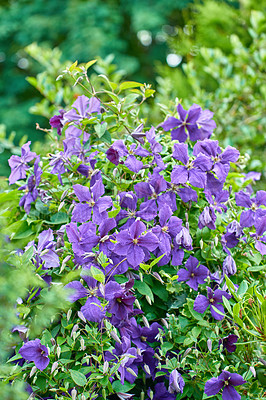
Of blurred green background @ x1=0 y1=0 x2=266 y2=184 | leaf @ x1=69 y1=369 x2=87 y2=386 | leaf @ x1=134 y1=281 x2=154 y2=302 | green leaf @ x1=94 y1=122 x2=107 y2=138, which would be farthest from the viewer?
blurred green background @ x1=0 y1=0 x2=266 y2=184

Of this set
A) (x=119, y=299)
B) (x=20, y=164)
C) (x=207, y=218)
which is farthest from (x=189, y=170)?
(x=20, y=164)

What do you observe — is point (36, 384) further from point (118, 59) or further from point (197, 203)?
point (118, 59)

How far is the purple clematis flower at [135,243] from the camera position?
995 millimetres

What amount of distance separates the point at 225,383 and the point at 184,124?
0.71m

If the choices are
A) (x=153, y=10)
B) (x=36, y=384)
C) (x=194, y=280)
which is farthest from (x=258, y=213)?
(x=153, y=10)

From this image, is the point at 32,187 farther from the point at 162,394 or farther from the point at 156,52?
the point at 156,52

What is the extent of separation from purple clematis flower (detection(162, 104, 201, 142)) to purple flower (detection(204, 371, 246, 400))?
0.66 m

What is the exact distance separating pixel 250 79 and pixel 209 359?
215 centimetres

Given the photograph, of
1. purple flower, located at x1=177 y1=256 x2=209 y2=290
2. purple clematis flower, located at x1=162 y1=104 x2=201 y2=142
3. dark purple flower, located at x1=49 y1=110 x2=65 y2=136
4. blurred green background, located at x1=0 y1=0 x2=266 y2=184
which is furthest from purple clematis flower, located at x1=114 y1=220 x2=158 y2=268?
blurred green background, located at x1=0 y1=0 x2=266 y2=184

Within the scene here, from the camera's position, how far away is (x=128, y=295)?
996mm

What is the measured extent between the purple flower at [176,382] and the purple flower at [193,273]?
0.22 m

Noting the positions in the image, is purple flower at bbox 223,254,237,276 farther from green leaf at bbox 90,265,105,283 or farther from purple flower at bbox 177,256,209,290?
green leaf at bbox 90,265,105,283

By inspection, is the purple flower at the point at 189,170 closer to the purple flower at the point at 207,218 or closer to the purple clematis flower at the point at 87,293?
the purple flower at the point at 207,218

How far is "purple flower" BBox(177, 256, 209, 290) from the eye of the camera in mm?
1103
